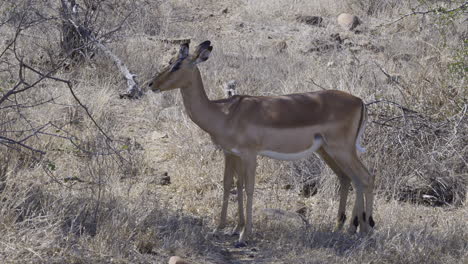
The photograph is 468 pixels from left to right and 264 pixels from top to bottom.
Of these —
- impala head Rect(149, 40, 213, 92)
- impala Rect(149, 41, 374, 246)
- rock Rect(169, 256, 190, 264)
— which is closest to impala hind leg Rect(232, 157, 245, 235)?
impala Rect(149, 41, 374, 246)

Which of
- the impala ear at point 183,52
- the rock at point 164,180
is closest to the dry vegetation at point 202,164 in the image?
the rock at point 164,180

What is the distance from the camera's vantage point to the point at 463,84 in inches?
361

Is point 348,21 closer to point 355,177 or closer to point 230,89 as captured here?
point 230,89

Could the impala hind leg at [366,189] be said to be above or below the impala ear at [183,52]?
below

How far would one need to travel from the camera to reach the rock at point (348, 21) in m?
16.8

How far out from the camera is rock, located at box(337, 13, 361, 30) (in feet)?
55.3

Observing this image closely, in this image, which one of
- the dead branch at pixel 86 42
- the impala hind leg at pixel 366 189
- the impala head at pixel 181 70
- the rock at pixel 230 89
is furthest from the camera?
the dead branch at pixel 86 42

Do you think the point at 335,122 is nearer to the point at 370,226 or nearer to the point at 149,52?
the point at 370,226

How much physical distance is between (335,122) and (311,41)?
27.0 ft

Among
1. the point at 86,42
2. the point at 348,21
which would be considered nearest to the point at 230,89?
the point at 86,42

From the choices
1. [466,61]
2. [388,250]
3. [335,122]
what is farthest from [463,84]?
[388,250]

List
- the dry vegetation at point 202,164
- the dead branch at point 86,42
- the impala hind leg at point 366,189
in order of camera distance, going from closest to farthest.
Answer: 1. the dry vegetation at point 202,164
2. the impala hind leg at point 366,189
3. the dead branch at point 86,42

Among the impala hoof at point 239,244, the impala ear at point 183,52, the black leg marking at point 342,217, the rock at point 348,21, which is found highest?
the rock at point 348,21

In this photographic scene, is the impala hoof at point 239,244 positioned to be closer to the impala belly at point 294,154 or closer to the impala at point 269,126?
the impala at point 269,126
